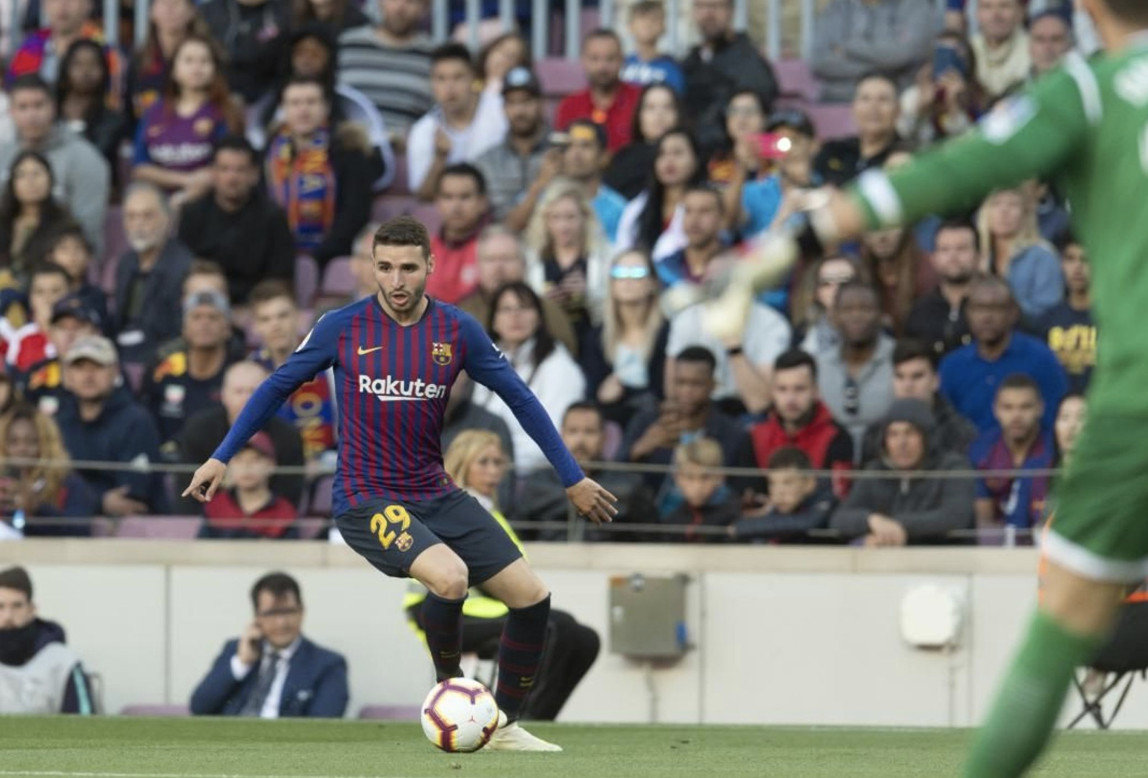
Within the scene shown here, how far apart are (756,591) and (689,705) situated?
81 cm

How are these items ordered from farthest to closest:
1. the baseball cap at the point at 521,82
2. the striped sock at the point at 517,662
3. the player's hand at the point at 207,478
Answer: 1. the baseball cap at the point at 521,82
2. the striped sock at the point at 517,662
3. the player's hand at the point at 207,478

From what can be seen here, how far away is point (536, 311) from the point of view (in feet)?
46.9

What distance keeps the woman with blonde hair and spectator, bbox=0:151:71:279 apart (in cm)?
218

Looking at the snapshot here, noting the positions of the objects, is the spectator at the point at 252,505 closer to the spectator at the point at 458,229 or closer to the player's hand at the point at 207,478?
the spectator at the point at 458,229

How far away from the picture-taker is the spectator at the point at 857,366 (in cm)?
1392

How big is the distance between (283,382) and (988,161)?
5316 millimetres

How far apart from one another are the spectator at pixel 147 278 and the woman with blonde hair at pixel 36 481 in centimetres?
145

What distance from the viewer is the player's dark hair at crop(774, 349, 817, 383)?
13.6 meters

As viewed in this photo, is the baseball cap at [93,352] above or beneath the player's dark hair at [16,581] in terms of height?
above

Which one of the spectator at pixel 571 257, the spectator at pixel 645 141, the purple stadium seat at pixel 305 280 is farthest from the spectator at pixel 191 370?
the spectator at pixel 645 141

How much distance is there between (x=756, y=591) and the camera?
13.9 metres

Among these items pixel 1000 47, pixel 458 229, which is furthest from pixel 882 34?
pixel 458 229

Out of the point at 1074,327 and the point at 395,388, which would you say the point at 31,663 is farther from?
the point at 1074,327

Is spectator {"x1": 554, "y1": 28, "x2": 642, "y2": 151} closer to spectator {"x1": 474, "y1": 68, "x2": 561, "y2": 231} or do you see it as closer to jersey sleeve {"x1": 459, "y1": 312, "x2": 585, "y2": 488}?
spectator {"x1": 474, "y1": 68, "x2": 561, "y2": 231}
